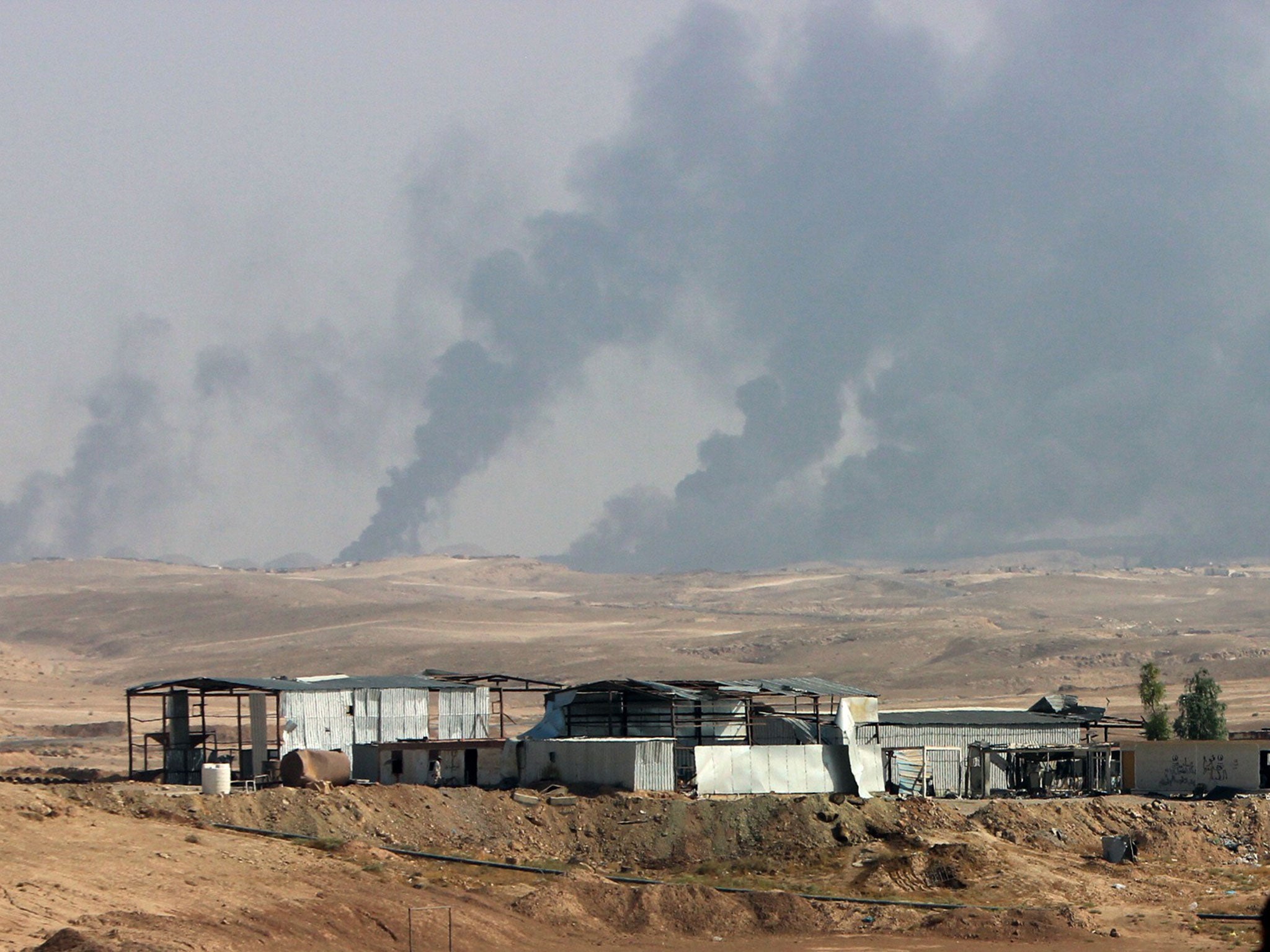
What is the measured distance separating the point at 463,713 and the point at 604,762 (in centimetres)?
1153

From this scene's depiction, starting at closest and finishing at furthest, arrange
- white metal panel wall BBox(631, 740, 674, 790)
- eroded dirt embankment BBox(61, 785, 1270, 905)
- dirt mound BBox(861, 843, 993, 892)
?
dirt mound BBox(861, 843, 993, 892) < eroded dirt embankment BBox(61, 785, 1270, 905) < white metal panel wall BBox(631, 740, 674, 790)

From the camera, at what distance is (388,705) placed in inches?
2151

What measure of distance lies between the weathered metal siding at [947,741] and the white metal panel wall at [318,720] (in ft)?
50.1

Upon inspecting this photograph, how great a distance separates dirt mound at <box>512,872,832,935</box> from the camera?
120ft

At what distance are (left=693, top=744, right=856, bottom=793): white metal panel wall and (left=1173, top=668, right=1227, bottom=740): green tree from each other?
21.7 m

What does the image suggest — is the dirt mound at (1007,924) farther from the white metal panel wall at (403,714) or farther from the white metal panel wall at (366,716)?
the white metal panel wall at (403,714)

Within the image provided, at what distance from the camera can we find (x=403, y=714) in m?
55.0

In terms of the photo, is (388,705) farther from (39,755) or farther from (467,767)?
(39,755)

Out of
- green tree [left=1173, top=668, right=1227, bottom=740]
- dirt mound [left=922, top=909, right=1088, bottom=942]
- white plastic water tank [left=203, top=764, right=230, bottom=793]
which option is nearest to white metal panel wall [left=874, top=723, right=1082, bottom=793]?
green tree [left=1173, top=668, right=1227, bottom=740]

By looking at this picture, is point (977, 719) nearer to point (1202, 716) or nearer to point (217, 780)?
point (1202, 716)

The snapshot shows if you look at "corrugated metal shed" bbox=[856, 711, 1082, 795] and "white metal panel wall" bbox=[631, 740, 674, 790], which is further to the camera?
"corrugated metal shed" bbox=[856, 711, 1082, 795]

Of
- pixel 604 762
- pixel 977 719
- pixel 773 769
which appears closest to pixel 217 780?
pixel 604 762

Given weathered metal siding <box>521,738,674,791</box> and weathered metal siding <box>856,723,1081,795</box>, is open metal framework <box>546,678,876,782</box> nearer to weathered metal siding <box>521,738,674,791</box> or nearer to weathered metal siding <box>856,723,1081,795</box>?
weathered metal siding <box>856,723,1081,795</box>

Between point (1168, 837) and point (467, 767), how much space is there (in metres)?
19.1
